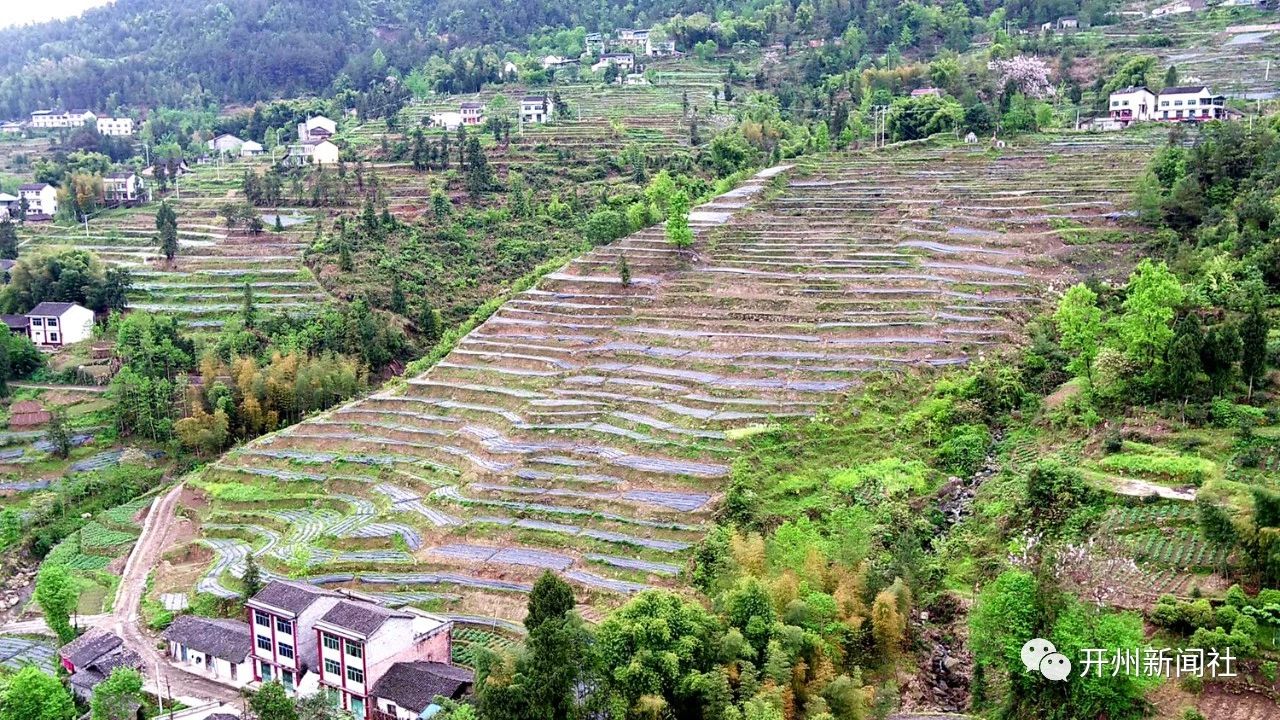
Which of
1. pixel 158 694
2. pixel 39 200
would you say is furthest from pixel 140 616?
pixel 39 200

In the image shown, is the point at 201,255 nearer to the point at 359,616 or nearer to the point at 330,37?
the point at 359,616

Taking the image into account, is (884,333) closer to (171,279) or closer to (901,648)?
(901,648)

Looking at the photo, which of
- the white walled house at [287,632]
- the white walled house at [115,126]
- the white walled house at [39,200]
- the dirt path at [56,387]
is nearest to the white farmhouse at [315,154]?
the white walled house at [39,200]

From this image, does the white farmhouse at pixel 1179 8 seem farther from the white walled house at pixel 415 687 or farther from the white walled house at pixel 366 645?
the white walled house at pixel 415 687

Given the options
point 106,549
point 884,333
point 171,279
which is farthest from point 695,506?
point 171,279

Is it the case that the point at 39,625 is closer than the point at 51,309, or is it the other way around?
the point at 39,625

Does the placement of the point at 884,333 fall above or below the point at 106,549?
above

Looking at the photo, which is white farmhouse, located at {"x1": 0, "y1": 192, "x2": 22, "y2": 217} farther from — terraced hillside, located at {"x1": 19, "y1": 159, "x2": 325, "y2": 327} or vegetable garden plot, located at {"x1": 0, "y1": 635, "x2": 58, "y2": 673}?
vegetable garden plot, located at {"x1": 0, "y1": 635, "x2": 58, "y2": 673}
